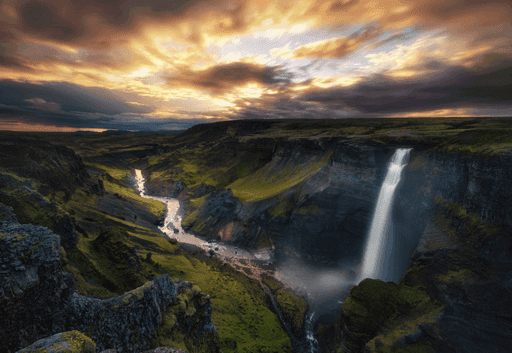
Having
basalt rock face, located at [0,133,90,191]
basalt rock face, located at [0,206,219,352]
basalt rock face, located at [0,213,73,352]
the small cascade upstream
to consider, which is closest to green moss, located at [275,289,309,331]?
the small cascade upstream

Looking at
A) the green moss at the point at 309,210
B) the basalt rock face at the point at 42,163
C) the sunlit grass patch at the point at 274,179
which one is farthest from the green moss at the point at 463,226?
the basalt rock face at the point at 42,163

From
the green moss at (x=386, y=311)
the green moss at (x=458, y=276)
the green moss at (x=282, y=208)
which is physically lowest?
the green moss at (x=386, y=311)

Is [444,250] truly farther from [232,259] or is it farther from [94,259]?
[94,259]

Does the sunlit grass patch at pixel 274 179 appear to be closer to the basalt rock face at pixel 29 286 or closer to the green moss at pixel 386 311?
the green moss at pixel 386 311

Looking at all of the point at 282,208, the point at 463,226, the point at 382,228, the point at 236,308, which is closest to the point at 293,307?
the point at 236,308

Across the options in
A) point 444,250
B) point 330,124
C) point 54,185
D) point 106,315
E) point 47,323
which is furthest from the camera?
point 330,124

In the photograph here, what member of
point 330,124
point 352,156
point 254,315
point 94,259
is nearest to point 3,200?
point 94,259
